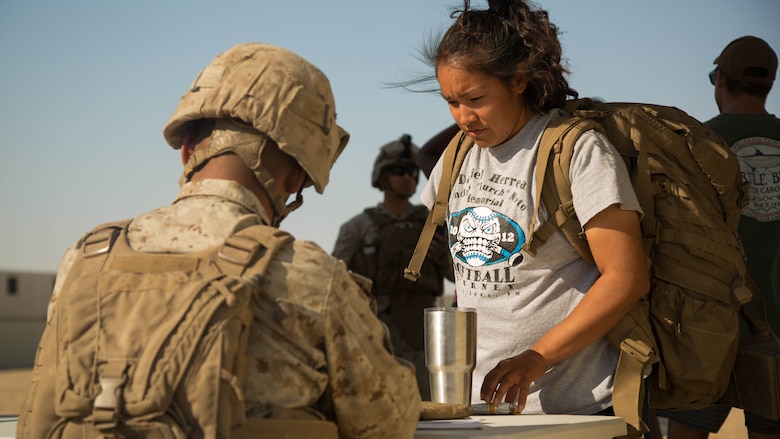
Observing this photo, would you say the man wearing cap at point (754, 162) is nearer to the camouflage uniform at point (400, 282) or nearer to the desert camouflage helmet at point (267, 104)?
the desert camouflage helmet at point (267, 104)

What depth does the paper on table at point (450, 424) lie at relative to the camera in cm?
249

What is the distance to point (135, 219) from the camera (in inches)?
84.4

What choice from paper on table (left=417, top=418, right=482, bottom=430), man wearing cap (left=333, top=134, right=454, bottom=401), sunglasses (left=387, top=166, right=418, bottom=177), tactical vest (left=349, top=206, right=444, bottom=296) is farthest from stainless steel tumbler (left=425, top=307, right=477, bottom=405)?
sunglasses (left=387, top=166, right=418, bottom=177)

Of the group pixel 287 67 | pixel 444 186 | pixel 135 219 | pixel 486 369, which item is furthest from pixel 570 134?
pixel 135 219

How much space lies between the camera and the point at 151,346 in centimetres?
188

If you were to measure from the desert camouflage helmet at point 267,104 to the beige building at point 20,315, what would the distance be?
2100cm

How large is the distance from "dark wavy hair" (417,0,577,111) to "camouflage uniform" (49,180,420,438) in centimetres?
119

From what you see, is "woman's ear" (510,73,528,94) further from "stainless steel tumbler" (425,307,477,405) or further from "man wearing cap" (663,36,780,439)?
"man wearing cap" (663,36,780,439)

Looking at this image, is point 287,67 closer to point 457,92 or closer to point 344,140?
point 344,140

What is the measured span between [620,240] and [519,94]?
0.61 m

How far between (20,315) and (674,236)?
21.2 meters

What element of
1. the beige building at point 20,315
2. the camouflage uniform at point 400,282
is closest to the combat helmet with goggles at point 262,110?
the camouflage uniform at point 400,282

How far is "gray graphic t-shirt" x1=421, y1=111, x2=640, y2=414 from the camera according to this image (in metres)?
2.94

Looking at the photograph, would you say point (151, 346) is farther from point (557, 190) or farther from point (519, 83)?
point (519, 83)
